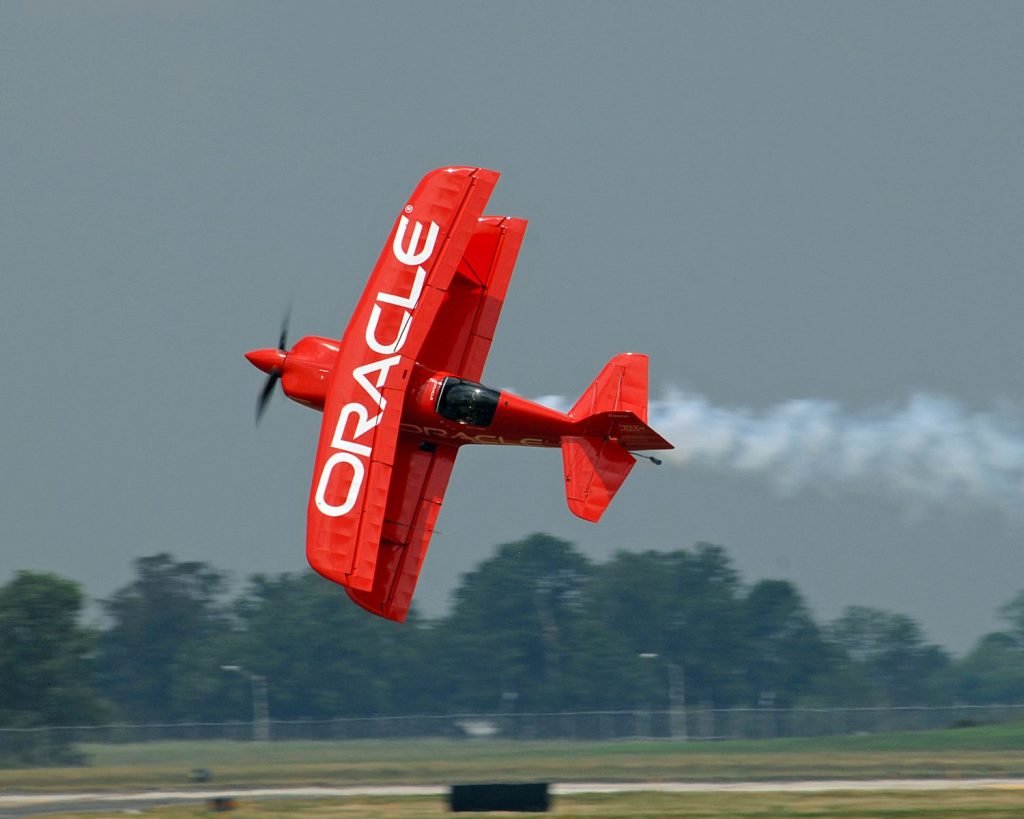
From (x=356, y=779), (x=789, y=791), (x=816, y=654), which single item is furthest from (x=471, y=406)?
(x=816, y=654)

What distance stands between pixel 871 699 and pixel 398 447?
69.9 m

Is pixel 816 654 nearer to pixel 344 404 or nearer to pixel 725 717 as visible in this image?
pixel 725 717

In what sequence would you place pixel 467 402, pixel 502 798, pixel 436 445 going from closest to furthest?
1. pixel 467 402
2. pixel 502 798
3. pixel 436 445

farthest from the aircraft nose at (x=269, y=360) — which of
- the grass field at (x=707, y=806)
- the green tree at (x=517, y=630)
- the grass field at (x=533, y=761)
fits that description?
the green tree at (x=517, y=630)

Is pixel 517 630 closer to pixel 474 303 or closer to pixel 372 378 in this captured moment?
pixel 474 303

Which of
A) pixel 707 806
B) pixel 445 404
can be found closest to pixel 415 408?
pixel 445 404

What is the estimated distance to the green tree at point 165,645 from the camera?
9206 cm

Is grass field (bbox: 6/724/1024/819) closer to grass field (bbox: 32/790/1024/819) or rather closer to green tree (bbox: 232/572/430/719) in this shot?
grass field (bbox: 32/790/1024/819)

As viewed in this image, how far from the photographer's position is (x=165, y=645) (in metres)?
103

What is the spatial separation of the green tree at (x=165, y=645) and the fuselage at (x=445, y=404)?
64026 millimetres

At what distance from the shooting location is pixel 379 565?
1112 inches

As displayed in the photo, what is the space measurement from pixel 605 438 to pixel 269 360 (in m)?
6.63

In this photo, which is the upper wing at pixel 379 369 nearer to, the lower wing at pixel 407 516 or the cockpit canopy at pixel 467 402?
the lower wing at pixel 407 516

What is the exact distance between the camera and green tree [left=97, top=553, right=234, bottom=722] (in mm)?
92062
